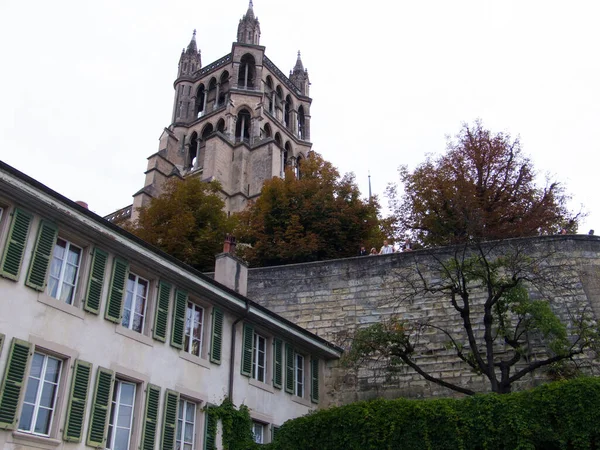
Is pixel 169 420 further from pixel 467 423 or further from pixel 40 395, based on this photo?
pixel 467 423

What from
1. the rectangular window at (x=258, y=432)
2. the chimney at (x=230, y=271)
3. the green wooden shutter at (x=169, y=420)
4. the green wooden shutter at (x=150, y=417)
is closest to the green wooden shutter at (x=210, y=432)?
the green wooden shutter at (x=169, y=420)

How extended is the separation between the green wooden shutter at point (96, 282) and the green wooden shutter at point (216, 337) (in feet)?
10.9

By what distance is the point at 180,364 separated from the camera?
1412cm

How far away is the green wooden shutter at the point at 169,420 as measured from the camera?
519 inches

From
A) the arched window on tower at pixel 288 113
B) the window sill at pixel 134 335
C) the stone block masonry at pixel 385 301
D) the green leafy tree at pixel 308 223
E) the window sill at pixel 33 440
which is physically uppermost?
the arched window on tower at pixel 288 113

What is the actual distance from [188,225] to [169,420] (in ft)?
59.8

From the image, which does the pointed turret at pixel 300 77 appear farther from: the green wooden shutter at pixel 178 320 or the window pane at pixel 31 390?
the window pane at pixel 31 390

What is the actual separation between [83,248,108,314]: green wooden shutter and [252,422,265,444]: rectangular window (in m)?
5.27

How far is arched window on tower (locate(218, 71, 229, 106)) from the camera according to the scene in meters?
59.8

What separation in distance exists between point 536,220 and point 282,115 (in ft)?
126

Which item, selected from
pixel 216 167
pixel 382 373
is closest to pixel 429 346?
pixel 382 373

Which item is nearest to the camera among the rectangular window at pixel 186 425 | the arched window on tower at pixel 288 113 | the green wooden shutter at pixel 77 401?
the green wooden shutter at pixel 77 401

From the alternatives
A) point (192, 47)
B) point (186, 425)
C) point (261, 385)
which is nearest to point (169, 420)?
point (186, 425)

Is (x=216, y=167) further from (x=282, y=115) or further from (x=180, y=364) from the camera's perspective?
(x=180, y=364)
